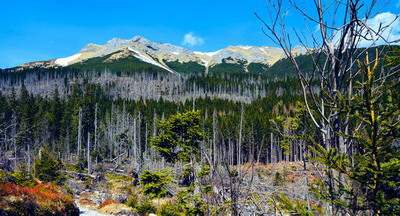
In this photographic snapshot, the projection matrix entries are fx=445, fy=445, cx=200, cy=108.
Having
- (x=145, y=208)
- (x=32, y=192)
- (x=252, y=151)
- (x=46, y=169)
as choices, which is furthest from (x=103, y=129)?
(x=252, y=151)

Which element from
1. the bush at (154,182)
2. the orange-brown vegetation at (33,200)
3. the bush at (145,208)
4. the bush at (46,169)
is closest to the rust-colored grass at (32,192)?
the orange-brown vegetation at (33,200)

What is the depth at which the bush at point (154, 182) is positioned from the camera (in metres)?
25.5

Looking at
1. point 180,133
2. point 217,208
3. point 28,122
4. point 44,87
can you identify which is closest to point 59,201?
point 180,133

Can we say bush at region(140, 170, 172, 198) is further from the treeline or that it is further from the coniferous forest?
the treeline

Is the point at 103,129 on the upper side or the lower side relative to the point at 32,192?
lower

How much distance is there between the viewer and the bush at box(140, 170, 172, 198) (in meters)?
25.5

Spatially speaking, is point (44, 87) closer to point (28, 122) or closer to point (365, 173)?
point (28, 122)

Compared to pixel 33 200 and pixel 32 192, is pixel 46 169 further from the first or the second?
pixel 33 200

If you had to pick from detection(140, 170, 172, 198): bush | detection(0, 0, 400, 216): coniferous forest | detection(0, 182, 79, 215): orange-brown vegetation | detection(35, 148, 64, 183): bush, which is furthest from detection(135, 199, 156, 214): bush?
detection(35, 148, 64, 183): bush

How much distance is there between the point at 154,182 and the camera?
1021 inches

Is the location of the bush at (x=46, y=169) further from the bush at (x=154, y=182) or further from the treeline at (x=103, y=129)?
the treeline at (x=103, y=129)

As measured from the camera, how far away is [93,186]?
165ft

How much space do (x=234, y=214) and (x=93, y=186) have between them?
46.7m

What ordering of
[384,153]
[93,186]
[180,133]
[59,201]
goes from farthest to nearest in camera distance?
[93,186] < [180,133] < [59,201] < [384,153]
